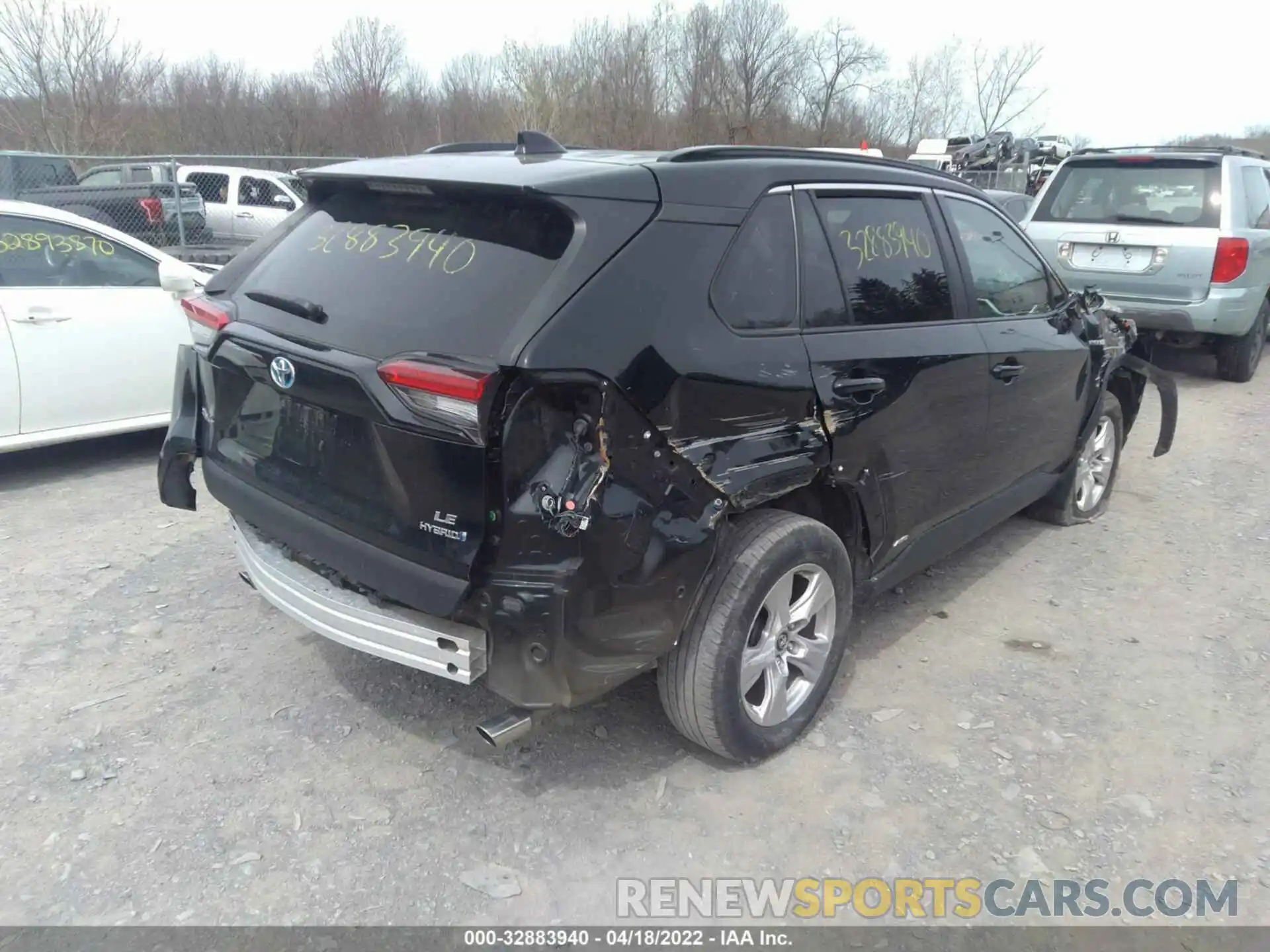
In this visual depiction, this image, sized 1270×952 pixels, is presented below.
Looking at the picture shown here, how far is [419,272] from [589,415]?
28.3 inches

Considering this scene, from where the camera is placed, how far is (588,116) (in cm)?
3697

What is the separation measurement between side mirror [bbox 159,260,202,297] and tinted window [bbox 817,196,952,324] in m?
3.44

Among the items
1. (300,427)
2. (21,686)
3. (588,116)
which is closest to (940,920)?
(300,427)

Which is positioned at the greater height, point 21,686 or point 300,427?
point 300,427

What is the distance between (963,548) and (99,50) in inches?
890

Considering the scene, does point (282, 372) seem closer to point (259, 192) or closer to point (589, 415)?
point (589, 415)

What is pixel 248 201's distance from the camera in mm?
15383

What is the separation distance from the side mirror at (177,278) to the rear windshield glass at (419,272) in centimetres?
223

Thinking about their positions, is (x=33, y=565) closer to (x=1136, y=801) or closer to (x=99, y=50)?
(x=1136, y=801)

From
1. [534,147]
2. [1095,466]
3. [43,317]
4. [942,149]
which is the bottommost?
[1095,466]

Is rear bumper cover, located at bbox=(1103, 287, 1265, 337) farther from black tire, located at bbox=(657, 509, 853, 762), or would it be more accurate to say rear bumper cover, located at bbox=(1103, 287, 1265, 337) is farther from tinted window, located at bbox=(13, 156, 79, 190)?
tinted window, located at bbox=(13, 156, 79, 190)

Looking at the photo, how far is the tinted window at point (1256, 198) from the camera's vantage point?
8.09m

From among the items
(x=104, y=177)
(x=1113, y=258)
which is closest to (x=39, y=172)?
(x=104, y=177)

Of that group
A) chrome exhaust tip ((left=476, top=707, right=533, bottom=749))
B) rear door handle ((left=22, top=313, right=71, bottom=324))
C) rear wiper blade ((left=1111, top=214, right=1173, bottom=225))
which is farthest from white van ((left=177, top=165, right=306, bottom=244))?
chrome exhaust tip ((left=476, top=707, right=533, bottom=749))
